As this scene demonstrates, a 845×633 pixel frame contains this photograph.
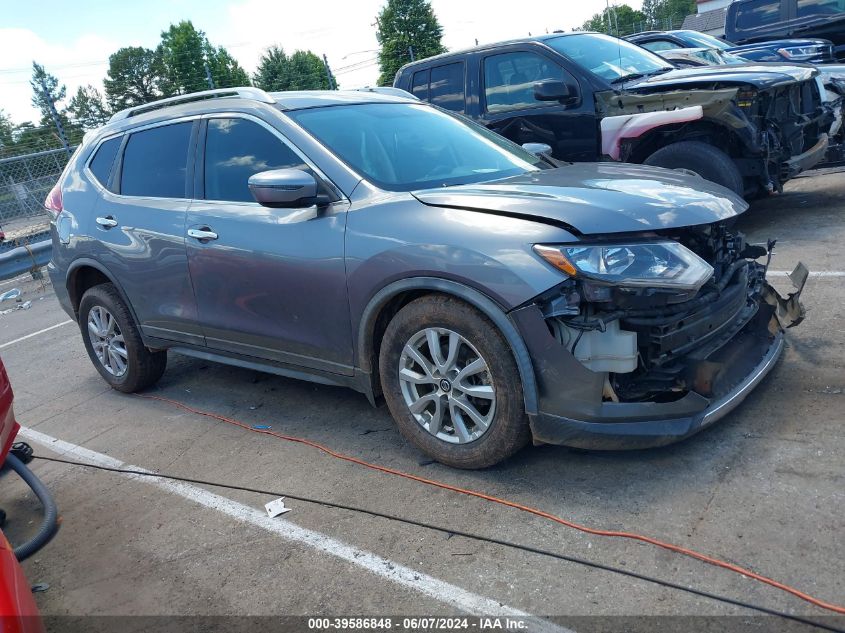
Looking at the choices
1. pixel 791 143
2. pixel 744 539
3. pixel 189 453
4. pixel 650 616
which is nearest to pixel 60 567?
pixel 189 453

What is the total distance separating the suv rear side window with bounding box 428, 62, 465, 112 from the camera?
804 centimetres

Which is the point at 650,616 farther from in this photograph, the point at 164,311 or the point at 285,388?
the point at 164,311

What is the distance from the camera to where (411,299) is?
3.55 meters

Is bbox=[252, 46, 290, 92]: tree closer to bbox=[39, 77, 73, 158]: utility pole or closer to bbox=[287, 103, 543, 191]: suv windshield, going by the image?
bbox=[39, 77, 73, 158]: utility pole

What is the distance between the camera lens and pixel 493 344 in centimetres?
317

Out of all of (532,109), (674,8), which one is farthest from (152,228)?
(674,8)

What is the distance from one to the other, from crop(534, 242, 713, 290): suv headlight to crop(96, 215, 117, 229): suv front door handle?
3154 millimetres

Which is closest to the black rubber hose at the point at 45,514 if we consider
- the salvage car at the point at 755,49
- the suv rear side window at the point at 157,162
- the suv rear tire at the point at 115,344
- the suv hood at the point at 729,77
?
the suv rear tire at the point at 115,344

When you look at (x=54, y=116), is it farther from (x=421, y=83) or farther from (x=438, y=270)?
(x=438, y=270)

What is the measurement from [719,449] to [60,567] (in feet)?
9.88

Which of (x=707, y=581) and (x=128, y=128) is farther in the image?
(x=128, y=128)

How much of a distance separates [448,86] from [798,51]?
7126 millimetres

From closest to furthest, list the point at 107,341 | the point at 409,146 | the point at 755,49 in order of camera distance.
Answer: the point at 409,146 → the point at 107,341 → the point at 755,49

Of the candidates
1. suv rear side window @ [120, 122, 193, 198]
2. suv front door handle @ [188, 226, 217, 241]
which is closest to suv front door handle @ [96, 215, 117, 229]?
suv rear side window @ [120, 122, 193, 198]
